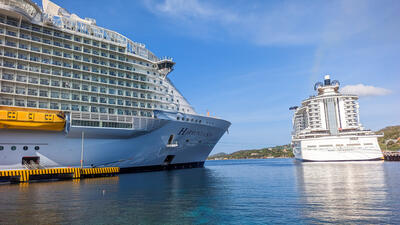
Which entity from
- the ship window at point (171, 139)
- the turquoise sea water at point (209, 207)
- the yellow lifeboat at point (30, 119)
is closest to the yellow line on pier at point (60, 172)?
the yellow lifeboat at point (30, 119)

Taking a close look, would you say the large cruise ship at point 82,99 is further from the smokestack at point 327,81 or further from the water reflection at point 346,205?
the smokestack at point 327,81

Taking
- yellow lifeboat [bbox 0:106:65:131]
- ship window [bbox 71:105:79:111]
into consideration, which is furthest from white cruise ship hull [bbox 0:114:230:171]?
ship window [bbox 71:105:79:111]

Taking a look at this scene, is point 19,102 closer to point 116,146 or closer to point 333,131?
point 116,146

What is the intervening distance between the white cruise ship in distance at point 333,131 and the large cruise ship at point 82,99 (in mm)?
42544

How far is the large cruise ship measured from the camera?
1470 inches

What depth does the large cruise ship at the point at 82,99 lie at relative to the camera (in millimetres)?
37344

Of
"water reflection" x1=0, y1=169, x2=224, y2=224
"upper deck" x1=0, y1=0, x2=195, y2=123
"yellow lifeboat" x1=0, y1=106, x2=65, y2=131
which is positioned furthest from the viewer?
"upper deck" x1=0, y1=0, x2=195, y2=123

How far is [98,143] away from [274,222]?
110 ft

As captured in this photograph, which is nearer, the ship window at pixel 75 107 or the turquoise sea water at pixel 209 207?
the turquoise sea water at pixel 209 207

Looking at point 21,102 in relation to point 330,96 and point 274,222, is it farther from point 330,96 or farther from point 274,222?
point 330,96

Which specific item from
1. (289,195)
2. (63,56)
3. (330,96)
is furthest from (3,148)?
(330,96)

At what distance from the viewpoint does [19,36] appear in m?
39.2

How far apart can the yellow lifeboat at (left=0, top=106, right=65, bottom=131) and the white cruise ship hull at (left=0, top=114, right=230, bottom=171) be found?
1513 mm

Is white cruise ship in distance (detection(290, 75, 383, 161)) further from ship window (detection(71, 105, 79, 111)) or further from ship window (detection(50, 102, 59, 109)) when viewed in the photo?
ship window (detection(50, 102, 59, 109))
